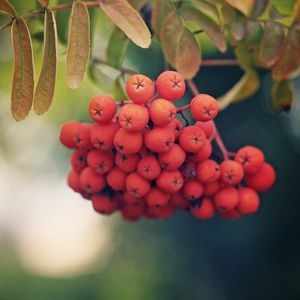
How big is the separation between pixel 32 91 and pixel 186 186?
471 mm

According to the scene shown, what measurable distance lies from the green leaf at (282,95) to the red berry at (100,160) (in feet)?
Answer: 2.04

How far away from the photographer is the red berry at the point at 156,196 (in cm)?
164

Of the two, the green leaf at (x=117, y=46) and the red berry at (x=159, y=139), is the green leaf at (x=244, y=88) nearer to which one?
the green leaf at (x=117, y=46)

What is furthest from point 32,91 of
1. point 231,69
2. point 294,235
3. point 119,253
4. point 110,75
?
point 119,253

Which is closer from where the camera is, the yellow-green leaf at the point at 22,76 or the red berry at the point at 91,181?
the yellow-green leaf at the point at 22,76

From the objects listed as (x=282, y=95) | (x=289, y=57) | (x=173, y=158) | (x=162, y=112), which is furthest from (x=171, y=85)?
(x=282, y=95)

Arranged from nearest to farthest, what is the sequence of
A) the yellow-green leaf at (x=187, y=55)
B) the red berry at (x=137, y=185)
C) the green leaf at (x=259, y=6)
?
the red berry at (x=137, y=185) < the yellow-green leaf at (x=187, y=55) < the green leaf at (x=259, y=6)

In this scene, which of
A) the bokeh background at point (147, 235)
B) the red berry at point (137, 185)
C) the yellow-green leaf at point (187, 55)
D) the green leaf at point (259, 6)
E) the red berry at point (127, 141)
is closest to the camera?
the red berry at point (127, 141)

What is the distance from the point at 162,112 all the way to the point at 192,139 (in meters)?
0.13

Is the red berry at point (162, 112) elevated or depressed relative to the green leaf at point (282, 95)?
elevated

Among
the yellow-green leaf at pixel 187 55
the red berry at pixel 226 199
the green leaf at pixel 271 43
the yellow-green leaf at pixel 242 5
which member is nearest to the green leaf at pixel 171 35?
the yellow-green leaf at pixel 187 55

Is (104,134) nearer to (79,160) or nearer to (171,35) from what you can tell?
(79,160)

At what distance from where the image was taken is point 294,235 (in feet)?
14.3

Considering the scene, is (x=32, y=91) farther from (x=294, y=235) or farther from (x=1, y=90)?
(x=294, y=235)
